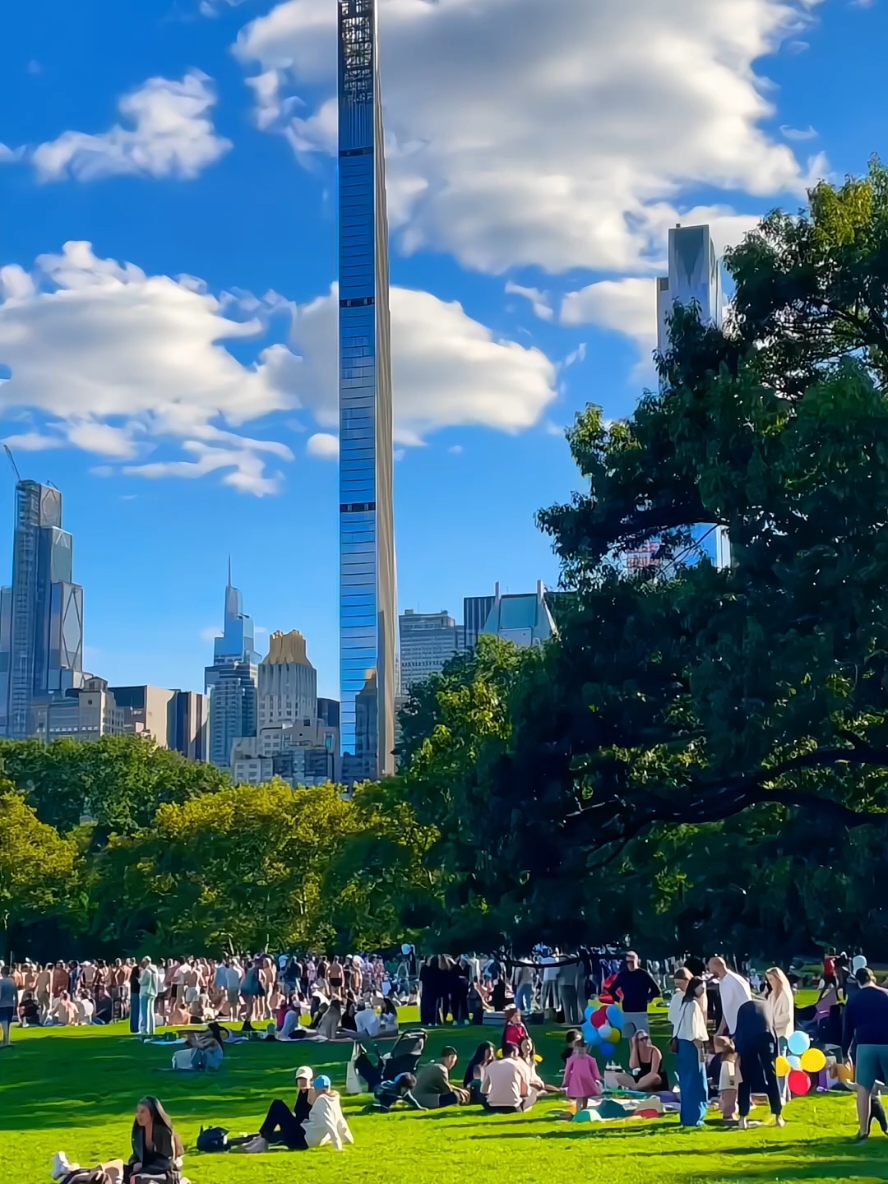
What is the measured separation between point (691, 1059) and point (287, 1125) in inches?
158

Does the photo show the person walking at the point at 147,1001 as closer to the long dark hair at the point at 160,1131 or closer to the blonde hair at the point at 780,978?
the blonde hair at the point at 780,978

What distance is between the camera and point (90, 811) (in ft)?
242

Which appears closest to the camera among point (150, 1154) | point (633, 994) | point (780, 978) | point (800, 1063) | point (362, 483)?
point (150, 1154)

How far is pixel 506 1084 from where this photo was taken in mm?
15406

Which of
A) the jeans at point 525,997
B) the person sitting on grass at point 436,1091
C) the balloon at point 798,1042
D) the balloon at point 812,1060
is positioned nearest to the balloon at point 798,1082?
the balloon at point 812,1060

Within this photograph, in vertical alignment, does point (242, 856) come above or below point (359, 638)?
below

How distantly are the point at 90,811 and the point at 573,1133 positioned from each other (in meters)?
63.8

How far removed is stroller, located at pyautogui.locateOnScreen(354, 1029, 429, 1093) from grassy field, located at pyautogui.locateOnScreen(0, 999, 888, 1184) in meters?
0.40

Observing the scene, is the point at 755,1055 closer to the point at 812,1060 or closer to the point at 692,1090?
the point at 692,1090

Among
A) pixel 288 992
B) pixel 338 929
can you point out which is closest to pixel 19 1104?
pixel 288 992

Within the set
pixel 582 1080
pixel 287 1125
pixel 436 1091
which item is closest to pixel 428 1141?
pixel 287 1125

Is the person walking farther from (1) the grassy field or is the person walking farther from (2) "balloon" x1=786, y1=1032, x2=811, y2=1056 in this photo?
(2) "balloon" x1=786, y1=1032, x2=811, y2=1056

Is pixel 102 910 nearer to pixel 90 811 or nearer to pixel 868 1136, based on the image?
pixel 90 811

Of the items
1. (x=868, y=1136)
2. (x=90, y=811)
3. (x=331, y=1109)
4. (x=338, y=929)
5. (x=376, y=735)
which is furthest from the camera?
(x=376, y=735)
